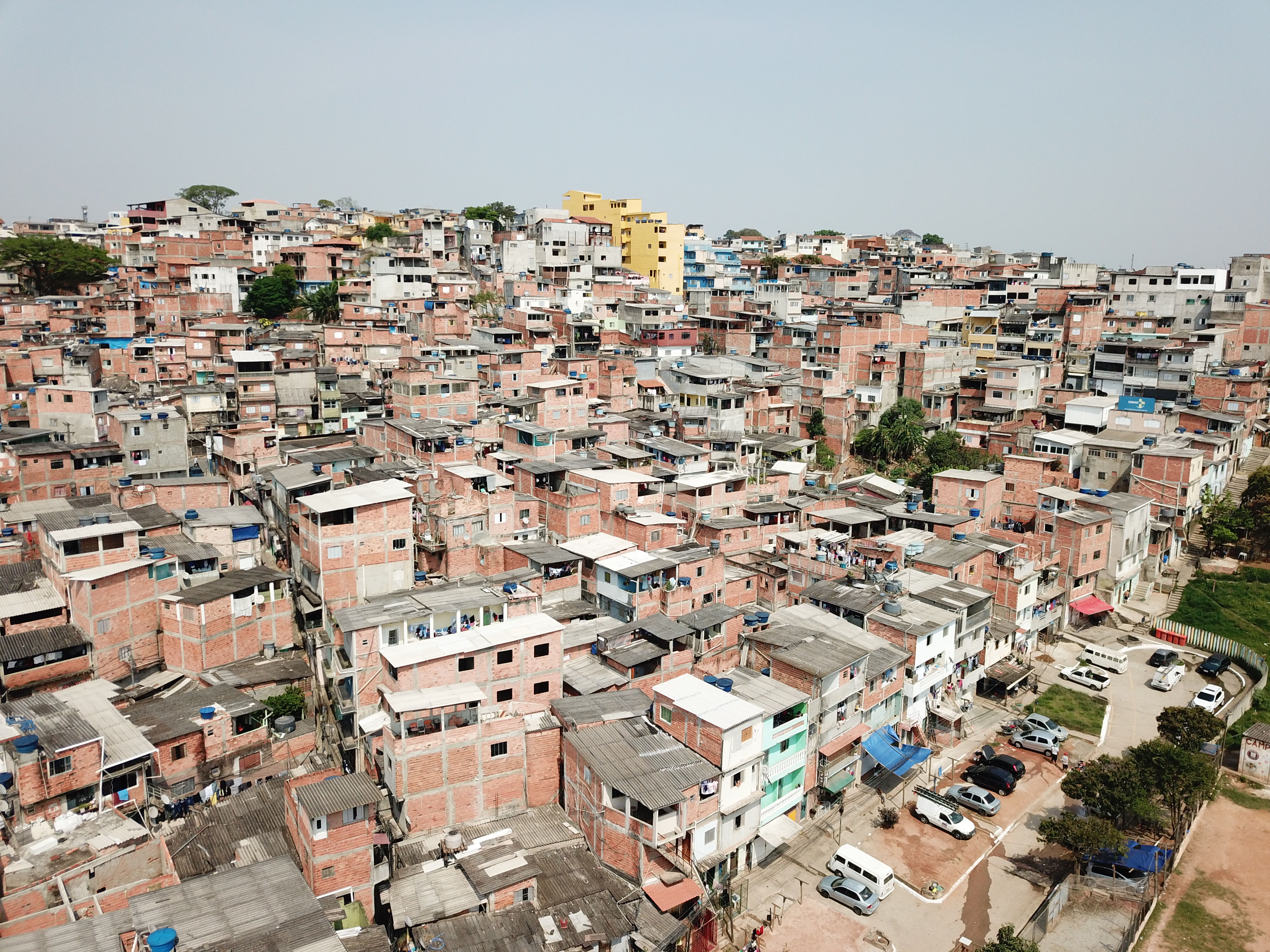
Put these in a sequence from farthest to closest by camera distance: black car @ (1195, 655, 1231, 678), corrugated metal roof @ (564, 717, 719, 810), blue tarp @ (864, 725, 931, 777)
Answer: black car @ (1195, 655, 1231, 678) < blue tarp @ (864, 725, 931, 777) < corrugated metal roof @ (564, 717, 719, 810)

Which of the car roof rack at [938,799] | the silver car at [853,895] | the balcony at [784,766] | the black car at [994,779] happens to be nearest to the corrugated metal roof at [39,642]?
the balcony at [784,766]

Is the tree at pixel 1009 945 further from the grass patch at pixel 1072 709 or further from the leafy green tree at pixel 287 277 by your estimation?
the leafy green tree at pixel 287 277

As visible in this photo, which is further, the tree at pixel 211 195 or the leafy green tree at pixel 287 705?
the tree at pixel 211 195

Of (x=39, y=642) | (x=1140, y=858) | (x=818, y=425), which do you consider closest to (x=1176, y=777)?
(x=1140, y=858)

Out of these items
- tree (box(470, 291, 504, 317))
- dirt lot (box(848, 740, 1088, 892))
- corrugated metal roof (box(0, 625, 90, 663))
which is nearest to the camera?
dirt lot (box(848, 740, 1088, 892))

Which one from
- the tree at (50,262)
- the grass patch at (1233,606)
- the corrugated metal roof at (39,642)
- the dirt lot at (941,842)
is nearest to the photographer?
the dirt lot at (941,842)

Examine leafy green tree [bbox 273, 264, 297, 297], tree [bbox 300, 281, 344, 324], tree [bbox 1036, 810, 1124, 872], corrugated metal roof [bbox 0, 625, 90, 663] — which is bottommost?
tree [bbox 1036, 810, 1124, 872]

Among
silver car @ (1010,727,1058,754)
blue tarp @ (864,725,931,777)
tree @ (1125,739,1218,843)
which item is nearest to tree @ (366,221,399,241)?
blue tarp @ (864,725,931,777)

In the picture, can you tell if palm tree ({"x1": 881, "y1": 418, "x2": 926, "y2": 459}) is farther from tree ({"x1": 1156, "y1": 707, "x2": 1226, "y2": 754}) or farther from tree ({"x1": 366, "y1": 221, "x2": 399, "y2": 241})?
tree ({"x1": 366, "y1": 221, "x2": 399, "y2": 241})
